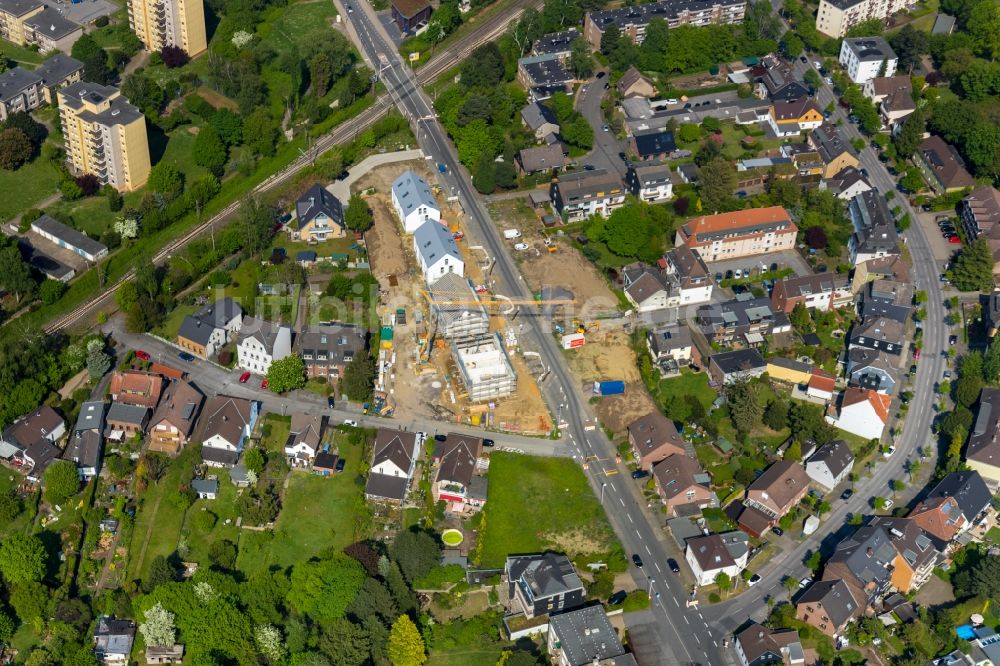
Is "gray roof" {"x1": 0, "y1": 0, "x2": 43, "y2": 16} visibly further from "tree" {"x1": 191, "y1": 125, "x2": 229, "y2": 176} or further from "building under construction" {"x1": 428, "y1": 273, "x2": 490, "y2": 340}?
"building under construction" {"x1": 428, "y1": 273, "x2": 490, "y2": 340}

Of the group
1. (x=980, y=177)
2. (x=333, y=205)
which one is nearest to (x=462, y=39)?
(x=333, y=205)

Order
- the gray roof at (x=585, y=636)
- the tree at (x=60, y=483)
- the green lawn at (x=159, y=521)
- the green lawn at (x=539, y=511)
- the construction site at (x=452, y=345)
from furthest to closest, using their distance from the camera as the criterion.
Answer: the construction site at (x=452, y=345), the tree at (x=60, y=483), the green lawn at (x=539, y=511), the green lawn at (x=159, y=521), the gray roof at (x=585, y=636)

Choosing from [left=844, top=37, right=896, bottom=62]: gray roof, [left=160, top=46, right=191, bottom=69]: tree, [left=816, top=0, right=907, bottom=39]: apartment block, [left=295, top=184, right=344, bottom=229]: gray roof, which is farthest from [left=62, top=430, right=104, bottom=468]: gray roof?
[left=816, top=0, right=907, bottom=39]: apartment block

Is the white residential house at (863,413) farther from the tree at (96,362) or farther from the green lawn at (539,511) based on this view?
the tree at (96,362)

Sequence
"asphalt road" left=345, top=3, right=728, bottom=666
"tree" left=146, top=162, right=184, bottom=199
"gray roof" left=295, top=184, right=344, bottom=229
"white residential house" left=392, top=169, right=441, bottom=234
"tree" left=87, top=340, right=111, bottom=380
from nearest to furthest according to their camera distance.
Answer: "asphalt road" left=345, top=3, right=728, bottom=666 < "tree" left=87, top=340, right=111, bottom=380 < "gray roof" left=295, top=184, right=344, bottom=229 < "white residential house" left=392, top=169, right=441, bottom=234 < "tree" left=146, top=162, right=184, bottom=199

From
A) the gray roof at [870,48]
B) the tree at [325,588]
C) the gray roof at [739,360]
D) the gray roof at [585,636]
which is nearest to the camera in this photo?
the gray roof at [585,636]

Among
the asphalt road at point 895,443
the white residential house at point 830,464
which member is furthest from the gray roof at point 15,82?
the white residential house at point 830,464
